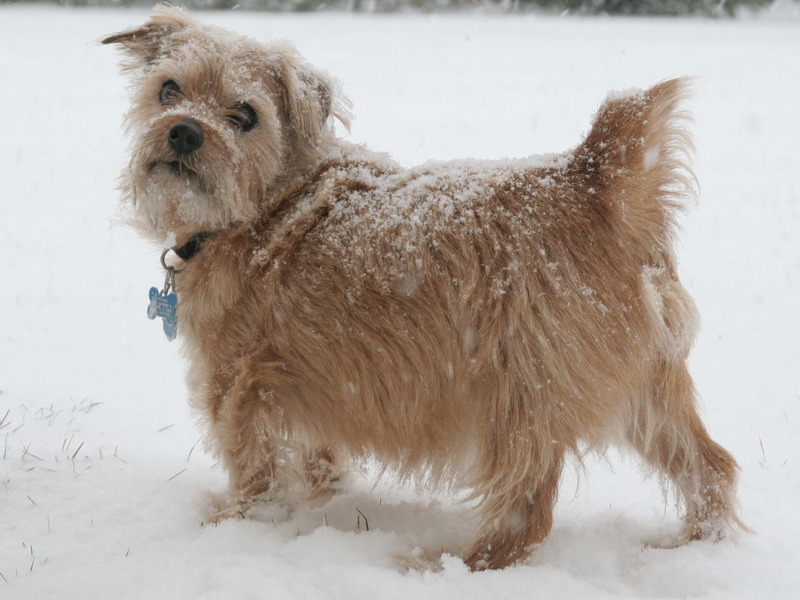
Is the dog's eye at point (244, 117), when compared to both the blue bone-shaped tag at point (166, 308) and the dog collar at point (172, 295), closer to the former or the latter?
the dog collar at point (172, 295)

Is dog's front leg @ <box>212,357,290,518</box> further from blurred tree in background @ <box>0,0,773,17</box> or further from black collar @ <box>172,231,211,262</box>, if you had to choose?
blurred tree in background @ <box>0,0,773,17</box>

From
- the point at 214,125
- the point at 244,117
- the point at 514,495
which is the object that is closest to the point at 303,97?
the point at 244,117

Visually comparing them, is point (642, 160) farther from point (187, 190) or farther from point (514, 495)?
point (187, 190)

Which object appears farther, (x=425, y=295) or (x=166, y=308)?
(x=166, y=308)

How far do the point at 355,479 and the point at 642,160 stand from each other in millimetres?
1804

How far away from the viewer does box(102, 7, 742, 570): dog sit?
2.48 meters

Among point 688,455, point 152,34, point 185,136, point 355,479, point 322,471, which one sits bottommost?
point 355,479

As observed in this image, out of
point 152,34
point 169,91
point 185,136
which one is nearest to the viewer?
point 185,136

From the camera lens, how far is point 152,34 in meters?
3.06

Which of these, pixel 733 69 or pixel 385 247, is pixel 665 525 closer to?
pixel 385 247

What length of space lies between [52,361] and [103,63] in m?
11.6

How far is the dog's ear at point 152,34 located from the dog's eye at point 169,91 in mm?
273

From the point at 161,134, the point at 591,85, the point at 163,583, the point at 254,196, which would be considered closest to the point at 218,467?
the point at 163,583

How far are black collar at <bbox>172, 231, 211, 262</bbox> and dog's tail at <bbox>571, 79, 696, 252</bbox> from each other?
1381 mm
